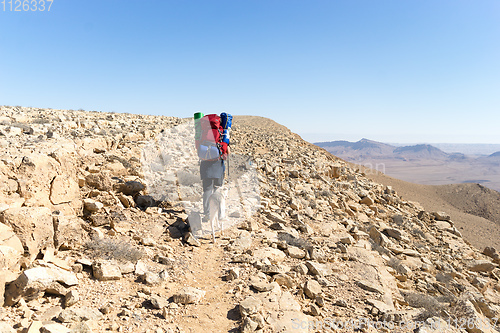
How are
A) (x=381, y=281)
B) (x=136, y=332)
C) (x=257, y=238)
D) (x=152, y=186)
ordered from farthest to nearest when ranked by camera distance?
1. (x=152, y=186)
2. (x=257, y=238)
3. (x=381, y=281)
4. (x=136, y=332)

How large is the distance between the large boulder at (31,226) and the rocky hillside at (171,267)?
1 cm

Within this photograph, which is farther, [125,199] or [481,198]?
[481,198]

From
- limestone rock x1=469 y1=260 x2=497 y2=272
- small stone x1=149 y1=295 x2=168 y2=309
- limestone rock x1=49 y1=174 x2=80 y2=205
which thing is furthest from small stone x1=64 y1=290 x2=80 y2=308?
limestone rock x1=469 y1=260 x2=497 y2=272

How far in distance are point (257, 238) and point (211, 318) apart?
94.2 inches

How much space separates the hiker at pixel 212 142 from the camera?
17.7ft

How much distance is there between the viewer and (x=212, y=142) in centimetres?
545

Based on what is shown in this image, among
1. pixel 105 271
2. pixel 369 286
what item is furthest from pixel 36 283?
pixel 369 286

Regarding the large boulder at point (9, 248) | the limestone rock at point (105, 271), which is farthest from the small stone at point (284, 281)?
the large boulder at point (9, 248)

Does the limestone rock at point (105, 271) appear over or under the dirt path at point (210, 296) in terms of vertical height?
over

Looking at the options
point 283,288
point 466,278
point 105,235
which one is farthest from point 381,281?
point 105,235

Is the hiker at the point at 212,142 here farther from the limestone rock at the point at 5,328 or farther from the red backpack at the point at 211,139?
the limestone rock at the point at 5,328

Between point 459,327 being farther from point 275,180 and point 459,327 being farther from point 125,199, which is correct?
point 275,180

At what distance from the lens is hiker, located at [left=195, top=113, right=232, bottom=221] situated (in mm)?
5410

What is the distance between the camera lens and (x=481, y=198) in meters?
Answer: 24.4
